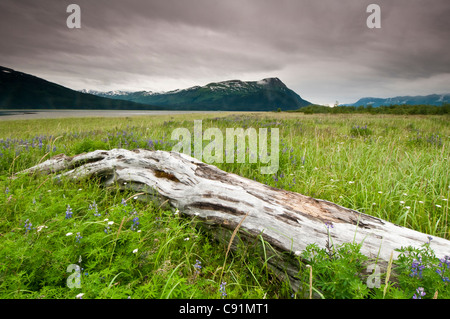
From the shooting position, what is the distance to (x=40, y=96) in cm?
16900

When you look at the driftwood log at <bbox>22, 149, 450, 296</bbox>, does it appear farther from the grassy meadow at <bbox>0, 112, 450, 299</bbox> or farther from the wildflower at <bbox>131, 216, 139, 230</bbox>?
the wildflower at <bbox>131, 216, 139, 230</bbox>

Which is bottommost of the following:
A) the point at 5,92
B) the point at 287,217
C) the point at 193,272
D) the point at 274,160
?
the point at 193,272

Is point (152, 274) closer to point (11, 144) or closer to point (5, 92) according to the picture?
point (11, 144)

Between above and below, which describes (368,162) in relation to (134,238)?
above

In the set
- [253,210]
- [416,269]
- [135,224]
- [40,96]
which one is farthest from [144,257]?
[40,96]

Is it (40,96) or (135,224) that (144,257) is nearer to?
(135,224)

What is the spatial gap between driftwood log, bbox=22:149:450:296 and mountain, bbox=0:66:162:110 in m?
200

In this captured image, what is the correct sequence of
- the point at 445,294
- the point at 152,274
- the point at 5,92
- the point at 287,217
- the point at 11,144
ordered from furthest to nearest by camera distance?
the point at 5,92, the point at 11,144, the point at 287,217, the point at 152,274, the point at 445,294

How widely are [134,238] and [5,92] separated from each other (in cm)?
24489

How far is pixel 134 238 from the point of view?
1986mm

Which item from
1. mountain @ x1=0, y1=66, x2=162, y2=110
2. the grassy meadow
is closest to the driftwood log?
the grassy meadow

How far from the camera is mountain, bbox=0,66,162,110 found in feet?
522
